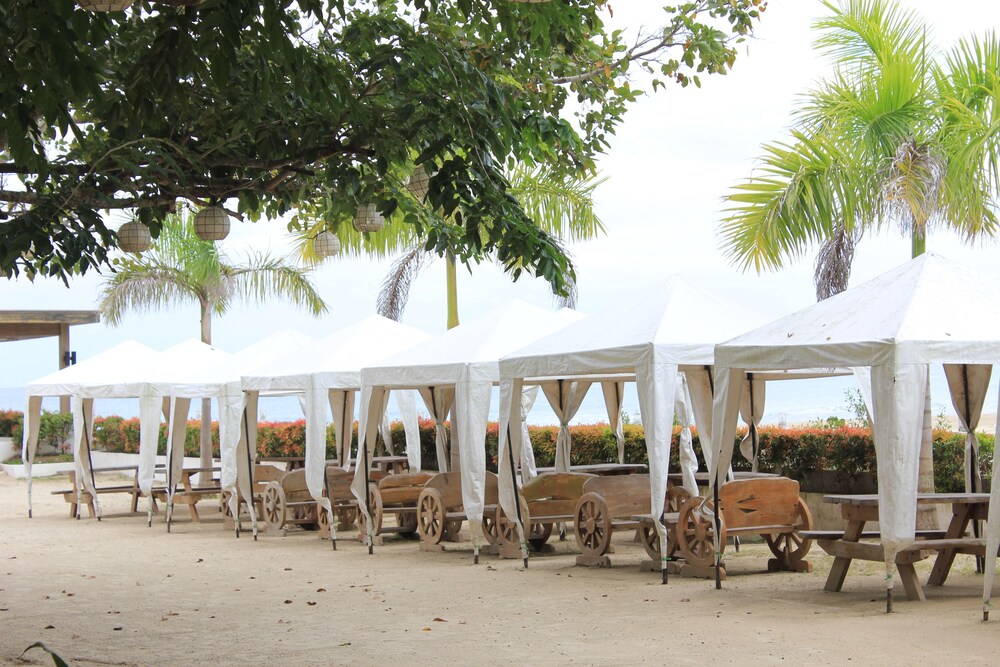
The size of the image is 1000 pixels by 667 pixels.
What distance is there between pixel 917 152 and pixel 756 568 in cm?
513

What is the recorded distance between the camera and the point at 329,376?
46.9 feet

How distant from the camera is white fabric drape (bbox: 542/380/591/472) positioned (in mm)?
15773

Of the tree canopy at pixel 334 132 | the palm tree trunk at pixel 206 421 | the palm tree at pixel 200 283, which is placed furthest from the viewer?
the palm tree at pixel 200 283

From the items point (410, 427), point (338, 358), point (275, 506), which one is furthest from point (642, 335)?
point (410, 427)

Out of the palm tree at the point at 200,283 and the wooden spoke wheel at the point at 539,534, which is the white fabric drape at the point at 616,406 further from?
the palm tree at the point at 200,283

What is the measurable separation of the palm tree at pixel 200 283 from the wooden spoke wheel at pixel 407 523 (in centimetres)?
1218

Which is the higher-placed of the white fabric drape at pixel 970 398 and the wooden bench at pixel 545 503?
the white fabric drape at pixel 970 398

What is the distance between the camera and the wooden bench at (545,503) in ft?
40.2

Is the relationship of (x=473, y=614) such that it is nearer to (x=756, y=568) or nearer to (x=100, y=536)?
(x=756, y=568)

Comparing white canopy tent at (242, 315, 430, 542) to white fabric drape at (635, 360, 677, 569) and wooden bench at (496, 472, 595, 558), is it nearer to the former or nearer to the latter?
wooden bench at (496, 472, 595, 558)

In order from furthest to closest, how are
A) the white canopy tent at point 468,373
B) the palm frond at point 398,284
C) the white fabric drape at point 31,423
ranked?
the palm frond at point 398,284
the white fabric drape at point 31,423
the white canopy tent at point 468,373

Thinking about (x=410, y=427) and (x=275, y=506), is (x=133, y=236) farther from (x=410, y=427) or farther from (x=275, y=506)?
(x=410, y=427)

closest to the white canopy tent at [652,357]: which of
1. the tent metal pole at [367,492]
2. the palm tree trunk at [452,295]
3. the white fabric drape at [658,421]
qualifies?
the white fabric drape at [658,421]

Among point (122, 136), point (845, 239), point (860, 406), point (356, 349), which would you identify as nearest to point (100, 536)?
point (356, 349)
